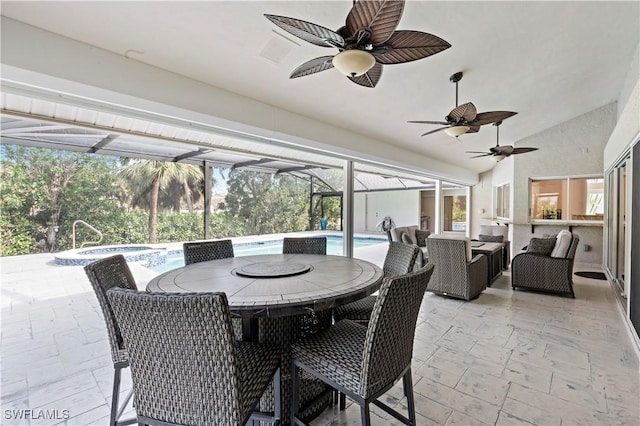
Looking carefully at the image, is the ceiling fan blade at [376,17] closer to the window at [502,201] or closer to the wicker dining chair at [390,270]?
the wicker dining chair at [390,270]

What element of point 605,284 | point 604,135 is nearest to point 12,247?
point 605,284

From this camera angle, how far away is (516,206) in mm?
7285

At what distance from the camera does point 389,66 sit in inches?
124

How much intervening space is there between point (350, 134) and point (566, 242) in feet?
11.7

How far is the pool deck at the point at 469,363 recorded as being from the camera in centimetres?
191

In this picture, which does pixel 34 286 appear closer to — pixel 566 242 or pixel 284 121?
pixel 284 121

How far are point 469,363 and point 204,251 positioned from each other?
8.64 ft

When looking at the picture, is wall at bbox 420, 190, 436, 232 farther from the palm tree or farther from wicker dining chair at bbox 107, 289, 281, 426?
wicker dining chair at bbox 107, 289, 281, 426

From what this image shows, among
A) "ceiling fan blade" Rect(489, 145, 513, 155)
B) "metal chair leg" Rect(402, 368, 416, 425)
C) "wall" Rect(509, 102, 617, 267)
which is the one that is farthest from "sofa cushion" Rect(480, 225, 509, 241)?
"metal chair leg" Rect(402, 368, 416, 425)

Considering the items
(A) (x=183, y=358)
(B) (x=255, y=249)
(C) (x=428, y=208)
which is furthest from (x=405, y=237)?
(C) (x=428, y=208)

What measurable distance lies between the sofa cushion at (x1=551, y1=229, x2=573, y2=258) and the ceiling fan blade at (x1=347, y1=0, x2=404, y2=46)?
4.32 metres

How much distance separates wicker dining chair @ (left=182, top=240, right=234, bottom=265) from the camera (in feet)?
9.44

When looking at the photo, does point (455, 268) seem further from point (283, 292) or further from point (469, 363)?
point (283, 292)

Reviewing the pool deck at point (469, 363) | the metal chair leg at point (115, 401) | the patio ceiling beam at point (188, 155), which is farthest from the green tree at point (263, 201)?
the metal chair leg at point (115, 401)
